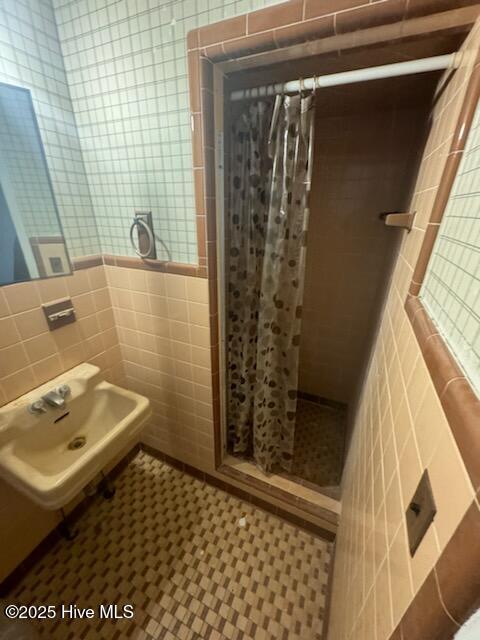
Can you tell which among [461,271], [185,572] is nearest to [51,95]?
[461,271]

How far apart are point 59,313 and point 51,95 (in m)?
0.86

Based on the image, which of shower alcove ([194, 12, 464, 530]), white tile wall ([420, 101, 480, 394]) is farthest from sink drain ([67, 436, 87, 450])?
white tile wall ([420, 101, 480, 394])

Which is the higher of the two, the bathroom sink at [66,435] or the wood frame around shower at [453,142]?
the wood frame around shower at [453,142]

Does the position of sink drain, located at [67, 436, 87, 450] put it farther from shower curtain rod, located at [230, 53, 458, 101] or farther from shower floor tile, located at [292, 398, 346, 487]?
shower curtain rod, located at [230, 53, 458, 101]

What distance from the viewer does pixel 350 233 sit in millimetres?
1735

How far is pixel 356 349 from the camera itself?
194 centimetres

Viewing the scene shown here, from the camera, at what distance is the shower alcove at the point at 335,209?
903 millimetres

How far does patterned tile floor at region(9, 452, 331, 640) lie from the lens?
3.46 ft

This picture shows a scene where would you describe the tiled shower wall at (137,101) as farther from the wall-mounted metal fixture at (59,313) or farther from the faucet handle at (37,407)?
the faucet handle at (37,407)

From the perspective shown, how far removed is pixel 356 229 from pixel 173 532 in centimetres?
208

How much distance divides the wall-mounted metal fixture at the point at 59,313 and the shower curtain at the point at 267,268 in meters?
0.74

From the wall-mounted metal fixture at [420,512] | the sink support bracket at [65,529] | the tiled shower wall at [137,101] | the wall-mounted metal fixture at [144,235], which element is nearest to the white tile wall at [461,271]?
the wall-mounted metal fixture at [420,512]

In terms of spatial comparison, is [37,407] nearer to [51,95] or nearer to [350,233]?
[51,95]

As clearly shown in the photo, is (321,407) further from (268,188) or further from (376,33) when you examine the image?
(376,33)
